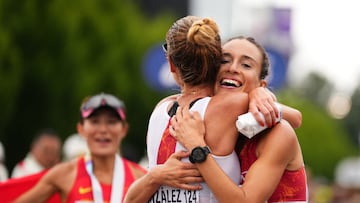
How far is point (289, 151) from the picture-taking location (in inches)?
234

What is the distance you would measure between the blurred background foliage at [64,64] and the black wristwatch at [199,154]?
618 inches

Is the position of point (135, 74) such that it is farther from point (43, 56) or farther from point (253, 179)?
point (253, 179)

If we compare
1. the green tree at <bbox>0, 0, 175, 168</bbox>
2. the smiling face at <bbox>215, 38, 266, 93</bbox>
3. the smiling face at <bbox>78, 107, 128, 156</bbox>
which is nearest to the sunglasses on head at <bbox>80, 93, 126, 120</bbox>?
the smiling face at <bbox>78, 107, 128, 156</bbox>

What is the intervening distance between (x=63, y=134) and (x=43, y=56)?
2.17 m

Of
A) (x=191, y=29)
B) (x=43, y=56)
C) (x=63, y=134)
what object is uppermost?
(x=191, y=29)

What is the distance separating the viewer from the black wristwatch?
5871 millimetres

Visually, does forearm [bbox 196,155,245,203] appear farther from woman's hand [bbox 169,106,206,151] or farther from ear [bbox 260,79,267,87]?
ear [bbox 260,79,267,87]

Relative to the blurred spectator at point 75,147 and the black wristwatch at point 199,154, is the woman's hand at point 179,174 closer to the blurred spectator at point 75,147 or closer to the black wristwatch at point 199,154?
the black wristwatch at point 199,154

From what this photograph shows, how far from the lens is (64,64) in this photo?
102ft

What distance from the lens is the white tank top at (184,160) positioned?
5949 mm

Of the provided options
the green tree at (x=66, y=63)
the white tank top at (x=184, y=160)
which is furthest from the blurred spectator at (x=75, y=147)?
the green tree at (x=66, y=63)

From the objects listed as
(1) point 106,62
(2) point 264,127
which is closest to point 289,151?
(2) point 264,127

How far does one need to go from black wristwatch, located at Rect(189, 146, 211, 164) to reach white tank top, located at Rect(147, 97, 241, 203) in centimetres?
6

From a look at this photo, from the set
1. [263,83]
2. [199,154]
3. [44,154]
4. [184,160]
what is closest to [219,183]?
[199,154]
